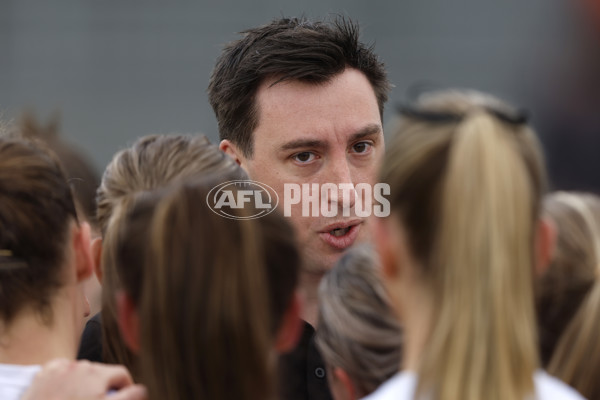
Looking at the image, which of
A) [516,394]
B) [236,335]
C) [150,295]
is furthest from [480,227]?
[150,295]

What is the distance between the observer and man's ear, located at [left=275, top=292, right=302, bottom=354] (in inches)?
61.3

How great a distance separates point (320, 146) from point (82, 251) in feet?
3.69

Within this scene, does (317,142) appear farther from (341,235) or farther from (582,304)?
(582,304)

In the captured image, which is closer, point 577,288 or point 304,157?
point 577,288

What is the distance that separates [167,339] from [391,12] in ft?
25.9

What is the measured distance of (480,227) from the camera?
1296mm

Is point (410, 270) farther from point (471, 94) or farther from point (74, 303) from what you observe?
point (74, 303)

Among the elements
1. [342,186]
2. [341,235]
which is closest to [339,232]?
[341,235]

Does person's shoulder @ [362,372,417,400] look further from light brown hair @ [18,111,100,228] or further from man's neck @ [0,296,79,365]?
light brown hair @ [18,111,100,228]

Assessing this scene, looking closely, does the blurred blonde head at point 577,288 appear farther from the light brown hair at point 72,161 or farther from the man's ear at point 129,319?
the light brown hair at point 72,161

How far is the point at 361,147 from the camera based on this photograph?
282 centimetres

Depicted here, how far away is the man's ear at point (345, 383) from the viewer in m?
1.79

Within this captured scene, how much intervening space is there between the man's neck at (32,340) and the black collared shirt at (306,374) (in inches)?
28.4

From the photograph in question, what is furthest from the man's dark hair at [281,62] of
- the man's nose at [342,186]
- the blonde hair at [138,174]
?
the blonde hair at [138,174]
